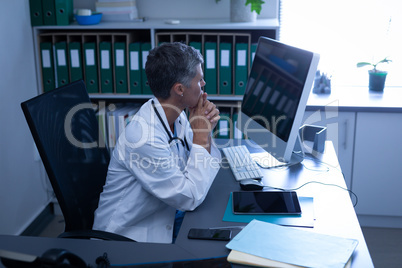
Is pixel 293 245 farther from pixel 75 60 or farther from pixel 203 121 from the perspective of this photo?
pixel 75 60

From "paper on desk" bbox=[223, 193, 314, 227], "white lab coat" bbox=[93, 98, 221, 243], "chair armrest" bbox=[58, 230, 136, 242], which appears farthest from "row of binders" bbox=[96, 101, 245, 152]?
"chair armrest" bbox=[58, 230, 136, 242]

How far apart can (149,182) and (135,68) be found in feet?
4.66

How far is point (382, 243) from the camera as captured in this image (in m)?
2.87

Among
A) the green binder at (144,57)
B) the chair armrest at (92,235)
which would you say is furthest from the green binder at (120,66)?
the chair armrest at (92,235)

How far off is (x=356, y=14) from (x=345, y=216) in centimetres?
209

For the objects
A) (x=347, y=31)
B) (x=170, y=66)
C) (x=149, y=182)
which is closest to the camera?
(x=149, y=182)

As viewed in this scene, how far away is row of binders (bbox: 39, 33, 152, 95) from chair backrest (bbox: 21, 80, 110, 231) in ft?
3.39

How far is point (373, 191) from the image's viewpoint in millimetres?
2988

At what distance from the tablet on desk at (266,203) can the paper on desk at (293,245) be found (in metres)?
0.14

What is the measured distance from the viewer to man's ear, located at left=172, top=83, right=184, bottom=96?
181 centimetres

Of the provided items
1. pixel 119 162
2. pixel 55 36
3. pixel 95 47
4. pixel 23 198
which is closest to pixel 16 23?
pixel 55 36

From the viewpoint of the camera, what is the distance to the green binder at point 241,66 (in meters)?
2.80

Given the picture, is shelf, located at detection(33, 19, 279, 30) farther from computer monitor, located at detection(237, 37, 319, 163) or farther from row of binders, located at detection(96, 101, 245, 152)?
computer monitor, located at detection(237, 37, 319, 163)

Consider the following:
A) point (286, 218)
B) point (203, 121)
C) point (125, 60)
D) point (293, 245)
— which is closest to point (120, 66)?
point (125, 60)
